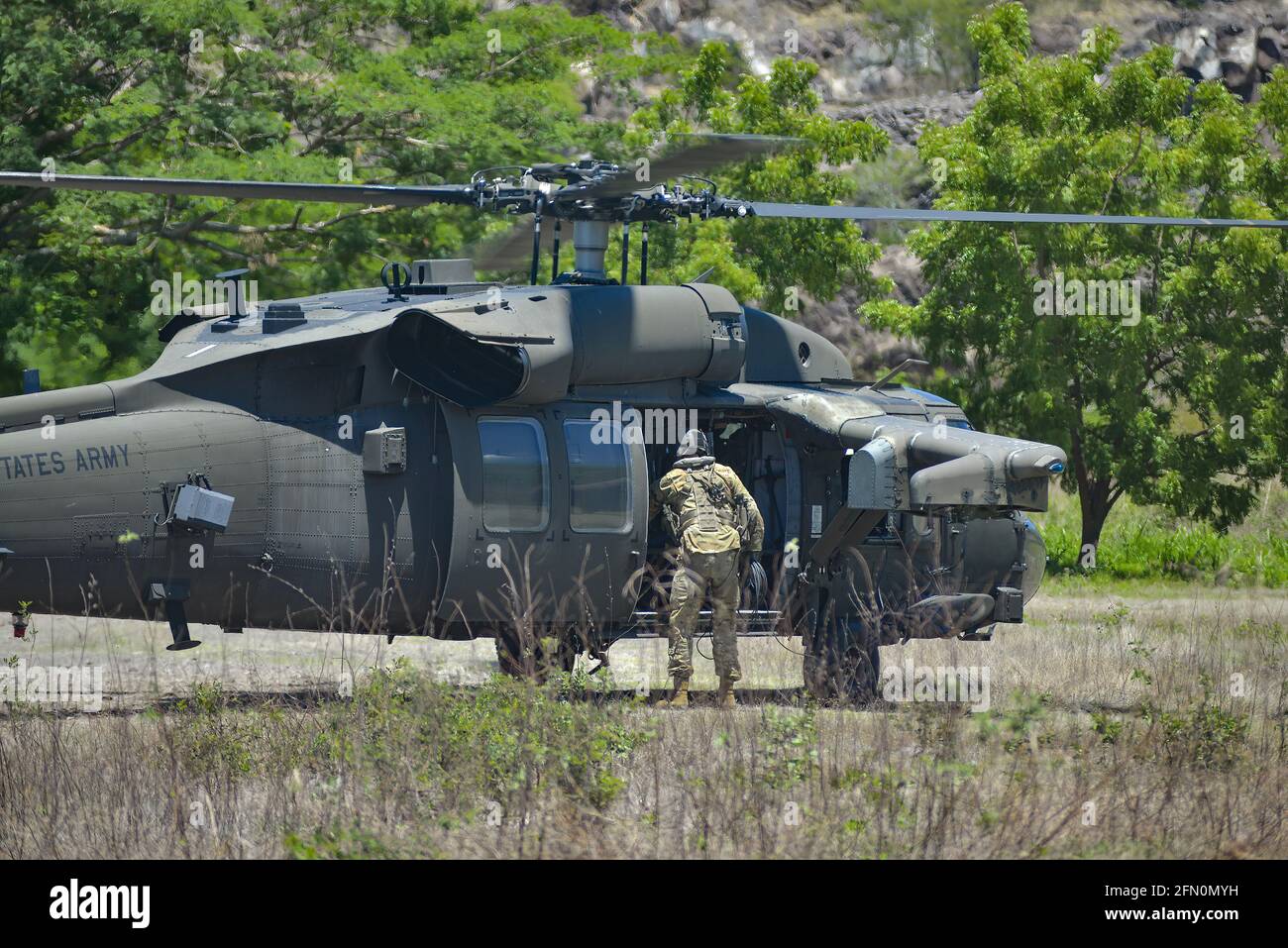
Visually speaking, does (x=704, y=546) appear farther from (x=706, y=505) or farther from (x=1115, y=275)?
(x=1115, y=275)

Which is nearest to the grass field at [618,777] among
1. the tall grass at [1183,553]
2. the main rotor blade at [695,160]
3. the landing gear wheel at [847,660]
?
the landing gear wheel at [847,660]

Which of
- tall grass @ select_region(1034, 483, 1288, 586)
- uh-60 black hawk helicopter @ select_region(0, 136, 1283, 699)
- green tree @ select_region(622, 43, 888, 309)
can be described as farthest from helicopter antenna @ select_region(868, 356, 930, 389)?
green tree @ select_region(622, 43, 888, 309)

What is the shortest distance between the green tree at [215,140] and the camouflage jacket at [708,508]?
11.4 meters

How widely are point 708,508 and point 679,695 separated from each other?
1.25m

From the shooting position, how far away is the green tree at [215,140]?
20.7 metres

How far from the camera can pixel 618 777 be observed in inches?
329

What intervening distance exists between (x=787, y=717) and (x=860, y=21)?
5151 centimetres

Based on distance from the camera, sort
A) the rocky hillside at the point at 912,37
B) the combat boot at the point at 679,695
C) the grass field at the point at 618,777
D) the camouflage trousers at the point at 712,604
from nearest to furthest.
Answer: the grass field at the point at 618,777 → the combat boot at the point at 679,695 → the camouflage trousers at the point at 712,604 → the rocky hillside at the point at 912,37

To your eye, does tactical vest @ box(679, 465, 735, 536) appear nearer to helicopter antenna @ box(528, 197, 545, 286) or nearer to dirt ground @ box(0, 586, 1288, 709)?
dirt ground @ box(0, 586, 1288, 709)

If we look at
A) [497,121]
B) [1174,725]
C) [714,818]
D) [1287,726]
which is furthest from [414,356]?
[497,121]

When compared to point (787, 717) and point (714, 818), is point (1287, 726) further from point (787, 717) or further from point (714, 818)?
point (714, 818)

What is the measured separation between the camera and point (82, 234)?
2042cm

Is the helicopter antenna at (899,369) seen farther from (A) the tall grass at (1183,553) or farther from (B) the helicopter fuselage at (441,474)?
(A) the tall grass at (1183,553)

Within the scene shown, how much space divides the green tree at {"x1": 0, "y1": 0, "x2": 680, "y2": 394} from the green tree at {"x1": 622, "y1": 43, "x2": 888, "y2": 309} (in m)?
2.15
